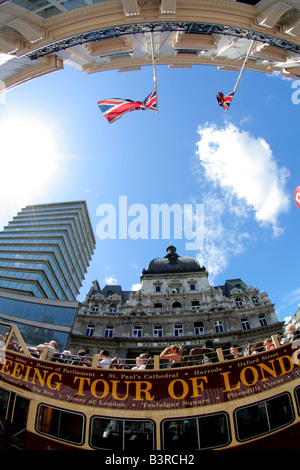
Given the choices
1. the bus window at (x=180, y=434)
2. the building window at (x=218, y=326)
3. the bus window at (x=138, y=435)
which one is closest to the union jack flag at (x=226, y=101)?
the bus window at (x=180, y=434)

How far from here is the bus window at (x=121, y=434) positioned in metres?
6.07

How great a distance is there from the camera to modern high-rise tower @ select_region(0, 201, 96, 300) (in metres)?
43.7

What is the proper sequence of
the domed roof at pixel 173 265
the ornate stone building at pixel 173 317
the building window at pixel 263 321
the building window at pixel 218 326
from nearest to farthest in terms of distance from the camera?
the ornate stone building at pixel 173 317, the building window at pixel 218 326, the building window at pixel 263 321, the domed roof at pixel 173 265

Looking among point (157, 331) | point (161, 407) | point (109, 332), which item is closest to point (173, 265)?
point (157, 331)

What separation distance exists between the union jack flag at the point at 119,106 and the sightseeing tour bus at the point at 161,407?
41.1ft

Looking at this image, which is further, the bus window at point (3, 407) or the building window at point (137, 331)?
the building window at point (137, 331)

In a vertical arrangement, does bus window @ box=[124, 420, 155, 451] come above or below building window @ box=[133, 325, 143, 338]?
below

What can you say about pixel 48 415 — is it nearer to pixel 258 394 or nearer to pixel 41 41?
pixel 258 394

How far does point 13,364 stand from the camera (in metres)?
7.39

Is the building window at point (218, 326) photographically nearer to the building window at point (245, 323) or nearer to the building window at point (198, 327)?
the building window at point (198, 327)

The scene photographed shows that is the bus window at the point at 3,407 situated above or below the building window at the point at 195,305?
below

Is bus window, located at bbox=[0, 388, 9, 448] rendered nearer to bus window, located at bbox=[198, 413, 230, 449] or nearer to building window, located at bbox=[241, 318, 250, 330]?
bus window, located at bbox=[198, 413, 230, 449]

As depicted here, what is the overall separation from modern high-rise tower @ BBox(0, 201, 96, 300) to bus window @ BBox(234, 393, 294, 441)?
40617 millimetres

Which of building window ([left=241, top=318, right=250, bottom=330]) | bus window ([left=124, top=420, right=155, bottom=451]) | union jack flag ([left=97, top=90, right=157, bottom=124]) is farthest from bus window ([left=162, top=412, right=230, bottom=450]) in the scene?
building window ([left=241, top=318, right=250, bottom=330])
